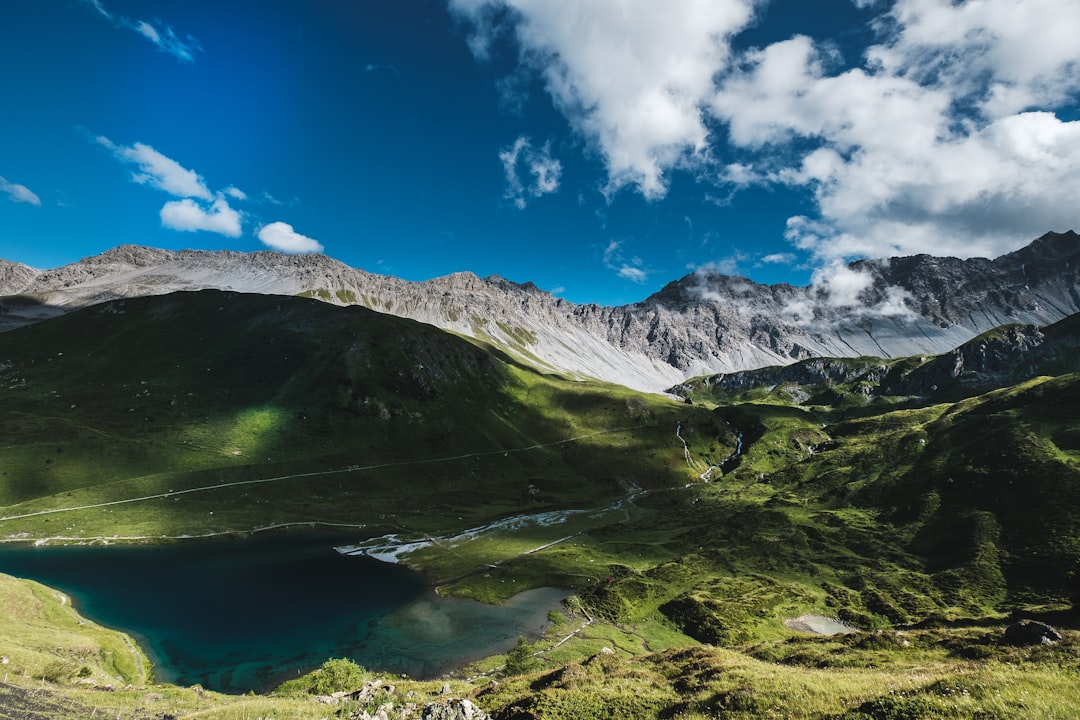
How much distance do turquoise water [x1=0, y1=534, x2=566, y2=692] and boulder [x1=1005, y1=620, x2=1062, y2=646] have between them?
57134 millimetres

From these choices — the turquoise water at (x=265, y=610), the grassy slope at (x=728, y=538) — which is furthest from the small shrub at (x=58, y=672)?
the grassy slope at (x=728, y=538)

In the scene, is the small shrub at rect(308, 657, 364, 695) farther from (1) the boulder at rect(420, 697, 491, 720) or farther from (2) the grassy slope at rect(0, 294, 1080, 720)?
(1) the boulder at rect(420, 697, 491, 720)

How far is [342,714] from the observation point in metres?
29.1

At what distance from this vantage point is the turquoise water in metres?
64.1

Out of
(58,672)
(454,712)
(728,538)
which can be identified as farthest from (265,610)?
(728,538)

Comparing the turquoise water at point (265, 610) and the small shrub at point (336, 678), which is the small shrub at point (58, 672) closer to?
the small shrub at point (336, 678)

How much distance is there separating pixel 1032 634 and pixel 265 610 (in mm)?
96219

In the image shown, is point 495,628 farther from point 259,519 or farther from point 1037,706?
point 259,519

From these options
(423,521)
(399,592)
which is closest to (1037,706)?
(399,592)

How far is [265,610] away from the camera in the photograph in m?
80.8

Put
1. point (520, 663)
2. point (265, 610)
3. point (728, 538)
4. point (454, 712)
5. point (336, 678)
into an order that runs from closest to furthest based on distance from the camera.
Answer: point (454, 712)
point (336, 678)
point (520, 663)
point (265, 610)
point (728, 538)

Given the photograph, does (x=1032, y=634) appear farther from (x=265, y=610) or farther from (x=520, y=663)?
(x=265, y=610)

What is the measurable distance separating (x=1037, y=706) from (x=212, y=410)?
234 meters

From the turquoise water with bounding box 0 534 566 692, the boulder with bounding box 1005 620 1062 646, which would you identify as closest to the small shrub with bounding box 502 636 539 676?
the turquoise water with bounding box 0 534 566 692
